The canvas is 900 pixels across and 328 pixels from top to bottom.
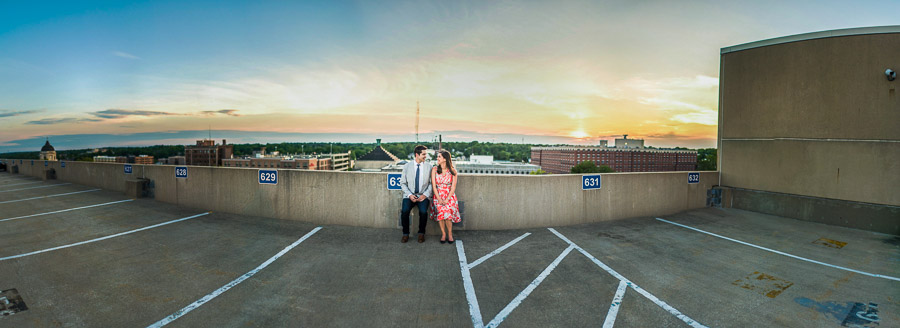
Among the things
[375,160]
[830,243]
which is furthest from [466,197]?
[375,160]

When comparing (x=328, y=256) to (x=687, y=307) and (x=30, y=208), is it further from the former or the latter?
(x=30, y=208)

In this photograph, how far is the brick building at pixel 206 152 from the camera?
109625 millimetres

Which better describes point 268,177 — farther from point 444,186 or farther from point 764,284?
point 764,284

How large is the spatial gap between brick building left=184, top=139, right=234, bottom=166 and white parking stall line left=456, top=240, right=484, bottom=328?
414 feet

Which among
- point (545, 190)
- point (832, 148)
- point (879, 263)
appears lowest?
point (879, 263)

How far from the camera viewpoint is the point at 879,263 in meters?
5.32

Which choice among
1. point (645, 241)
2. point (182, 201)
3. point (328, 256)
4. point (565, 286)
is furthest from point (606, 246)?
point (182, 201)

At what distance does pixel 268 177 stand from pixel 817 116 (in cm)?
1278

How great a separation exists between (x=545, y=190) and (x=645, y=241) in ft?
6.42

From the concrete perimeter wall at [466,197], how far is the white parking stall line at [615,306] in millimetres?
2712

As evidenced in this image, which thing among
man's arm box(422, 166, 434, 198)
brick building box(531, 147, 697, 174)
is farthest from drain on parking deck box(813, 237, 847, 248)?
brick building box(531, 147, 697, 174)

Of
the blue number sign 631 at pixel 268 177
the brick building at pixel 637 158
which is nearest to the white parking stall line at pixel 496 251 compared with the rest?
the blue number sign 631 at pixel 268 177

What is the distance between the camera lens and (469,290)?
12.9 feet

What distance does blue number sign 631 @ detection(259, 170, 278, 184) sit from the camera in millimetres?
7242
